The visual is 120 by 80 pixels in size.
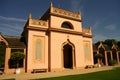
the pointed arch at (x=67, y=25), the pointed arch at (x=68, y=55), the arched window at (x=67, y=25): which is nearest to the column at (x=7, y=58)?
the pointed arch at (x=68, y=55)

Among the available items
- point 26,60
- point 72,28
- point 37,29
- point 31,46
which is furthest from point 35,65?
point 72,28

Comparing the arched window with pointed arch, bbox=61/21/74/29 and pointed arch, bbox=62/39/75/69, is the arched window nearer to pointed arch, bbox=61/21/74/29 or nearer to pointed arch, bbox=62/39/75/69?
pointed arch, bbox=61/21/74/29

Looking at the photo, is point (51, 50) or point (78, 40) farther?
point (78, 40)

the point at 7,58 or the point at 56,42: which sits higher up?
the point at 56,42

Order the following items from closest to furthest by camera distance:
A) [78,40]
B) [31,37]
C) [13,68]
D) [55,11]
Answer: [13,68]
[31,37]
[55,11]
[78,40]

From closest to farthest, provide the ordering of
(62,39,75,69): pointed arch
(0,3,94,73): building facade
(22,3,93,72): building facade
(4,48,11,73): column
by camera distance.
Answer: (4,48,11,73): column < (0,3,94,73): building facade < (22,3,93,72): building facade < (62,39,75,69): pointed arch

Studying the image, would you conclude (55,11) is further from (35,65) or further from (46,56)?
(35,65)

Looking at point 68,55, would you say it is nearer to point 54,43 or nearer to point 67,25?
point 54,43

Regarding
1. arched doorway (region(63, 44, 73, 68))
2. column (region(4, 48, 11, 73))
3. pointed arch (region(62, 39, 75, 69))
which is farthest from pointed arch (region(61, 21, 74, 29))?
column (region(4, 48, 11, 73))

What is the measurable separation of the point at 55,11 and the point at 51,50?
715 cm

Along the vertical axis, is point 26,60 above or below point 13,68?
above

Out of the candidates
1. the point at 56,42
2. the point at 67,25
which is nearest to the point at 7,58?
the point at 56,42

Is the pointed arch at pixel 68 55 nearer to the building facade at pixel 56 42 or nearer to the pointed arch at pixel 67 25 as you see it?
the building facade at pixel 56 42

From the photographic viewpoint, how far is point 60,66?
63.7ft
